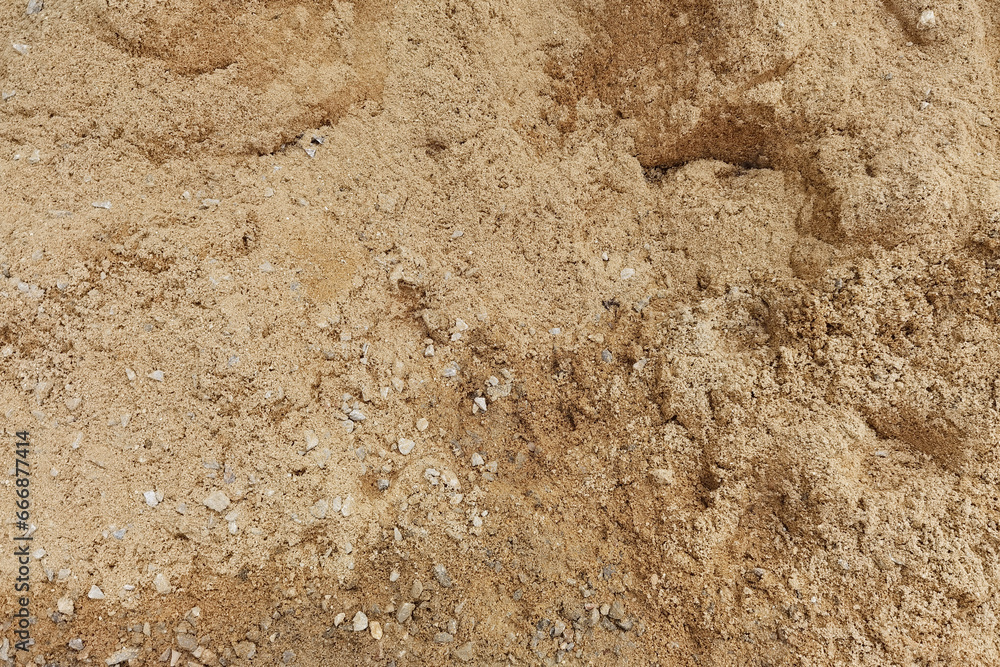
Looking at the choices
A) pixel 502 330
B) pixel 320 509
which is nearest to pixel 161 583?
pixel 320 509

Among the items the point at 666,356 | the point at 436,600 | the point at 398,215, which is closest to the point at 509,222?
the point at 398,215

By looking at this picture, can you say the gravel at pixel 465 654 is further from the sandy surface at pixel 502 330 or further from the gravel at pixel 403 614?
the gravel at pixel 403 614

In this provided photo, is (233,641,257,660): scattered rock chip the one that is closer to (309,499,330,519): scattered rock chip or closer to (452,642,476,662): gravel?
(309,499,330,519): scattered rock chip

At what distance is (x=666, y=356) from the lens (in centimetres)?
246

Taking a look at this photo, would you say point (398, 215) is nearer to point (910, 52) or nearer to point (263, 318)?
point (263, 318)

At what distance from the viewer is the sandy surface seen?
86.2 inches

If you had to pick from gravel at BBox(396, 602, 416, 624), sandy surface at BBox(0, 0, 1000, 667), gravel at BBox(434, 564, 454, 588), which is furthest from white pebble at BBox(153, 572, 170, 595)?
gravel at BBox(434, 564, 454, 588)

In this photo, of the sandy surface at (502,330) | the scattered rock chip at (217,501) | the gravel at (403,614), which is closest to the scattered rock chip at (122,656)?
the sandy surface at (502,330)

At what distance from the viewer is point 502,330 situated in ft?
8.30

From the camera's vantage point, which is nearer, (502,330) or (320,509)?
(320,509)

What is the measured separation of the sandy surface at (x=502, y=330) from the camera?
7.18ft

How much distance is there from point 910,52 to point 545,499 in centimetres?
230

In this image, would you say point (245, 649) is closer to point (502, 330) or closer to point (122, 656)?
point (122, 656)

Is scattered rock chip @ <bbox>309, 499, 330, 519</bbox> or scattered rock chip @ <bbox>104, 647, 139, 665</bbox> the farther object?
scattered rock chip @ <bbox>309, 499, 330, 519</bbox>
